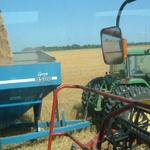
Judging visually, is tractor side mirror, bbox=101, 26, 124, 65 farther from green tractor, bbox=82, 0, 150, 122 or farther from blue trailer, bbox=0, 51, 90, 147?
blue trailer, bbox=0, 51, 90, 147

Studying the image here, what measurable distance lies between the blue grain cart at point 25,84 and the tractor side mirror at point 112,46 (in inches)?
79.4

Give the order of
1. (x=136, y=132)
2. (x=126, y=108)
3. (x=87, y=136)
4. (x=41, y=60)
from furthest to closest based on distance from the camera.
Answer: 1. (x=41, y=60)
2. (x=87, y=136)
3. (x=136, y=132)
4. (x=126, y=108)

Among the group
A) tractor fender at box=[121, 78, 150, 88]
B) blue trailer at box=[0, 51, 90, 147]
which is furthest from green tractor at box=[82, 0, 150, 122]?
blue trailer at box=[0, 51, 90, 147]

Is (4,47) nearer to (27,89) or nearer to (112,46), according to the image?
(27,89)

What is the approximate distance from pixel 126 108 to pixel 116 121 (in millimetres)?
726

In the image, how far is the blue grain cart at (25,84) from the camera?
7.14 meters

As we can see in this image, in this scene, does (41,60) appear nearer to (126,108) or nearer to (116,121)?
Result: (116,121)

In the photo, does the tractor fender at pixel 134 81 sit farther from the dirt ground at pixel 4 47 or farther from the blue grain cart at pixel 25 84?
the dirt ground at pixel 4 47

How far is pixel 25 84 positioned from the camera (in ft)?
23.8

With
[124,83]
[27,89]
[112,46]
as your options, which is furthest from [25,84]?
[112,46]

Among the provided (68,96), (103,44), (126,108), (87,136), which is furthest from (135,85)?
(68,96)

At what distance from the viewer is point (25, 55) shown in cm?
892

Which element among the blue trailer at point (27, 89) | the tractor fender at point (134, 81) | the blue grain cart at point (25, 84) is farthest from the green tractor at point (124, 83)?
the blue grain cart at point (25, 84)

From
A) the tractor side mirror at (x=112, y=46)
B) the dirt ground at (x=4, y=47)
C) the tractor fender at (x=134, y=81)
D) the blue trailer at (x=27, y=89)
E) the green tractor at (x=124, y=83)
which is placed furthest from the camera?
the tractor fender at (x=134, y=81)
